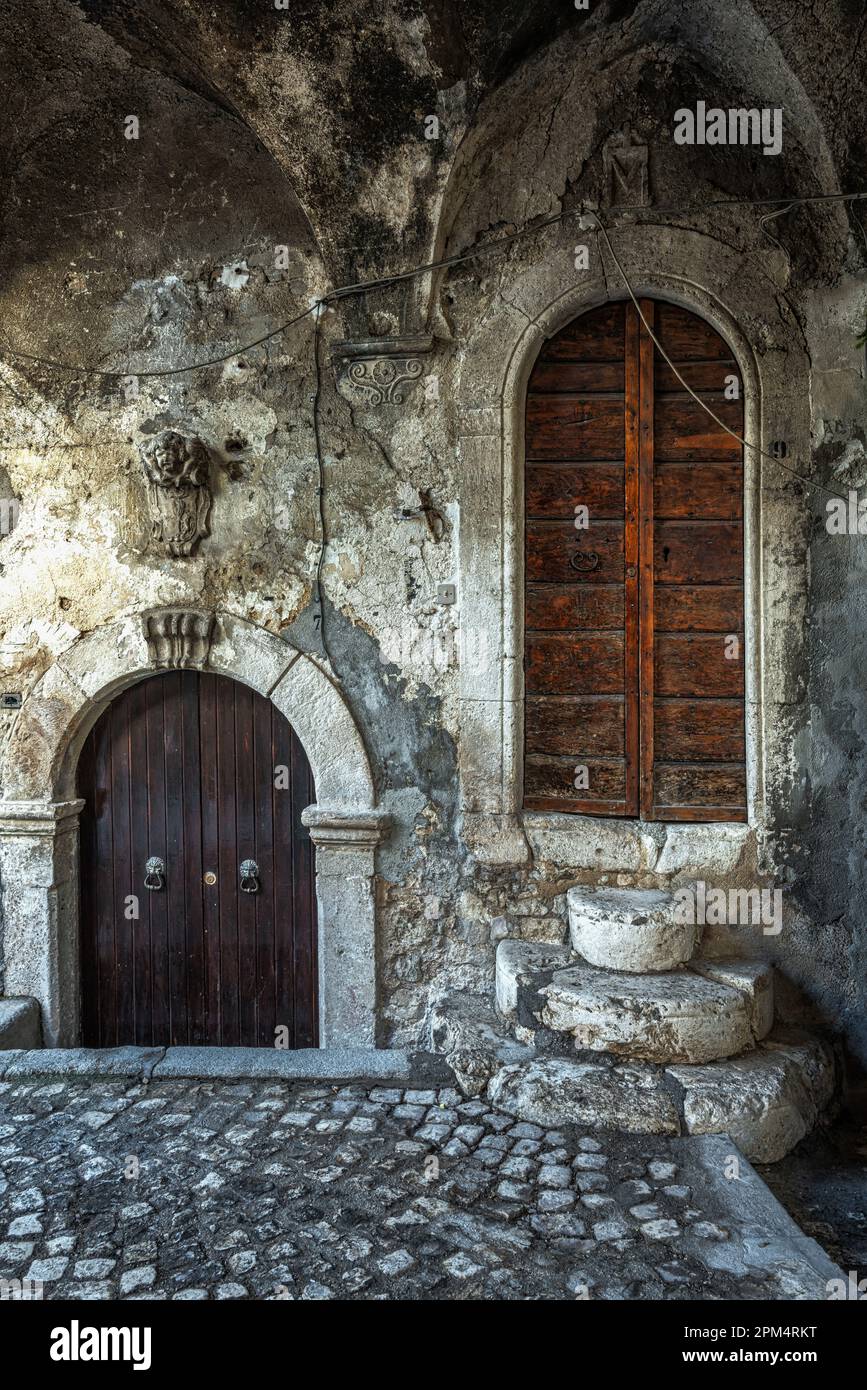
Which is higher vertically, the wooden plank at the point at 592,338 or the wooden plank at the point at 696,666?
the wooden plank at the point at 592,338

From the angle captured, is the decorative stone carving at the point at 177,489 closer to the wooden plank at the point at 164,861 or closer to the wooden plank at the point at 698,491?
the wooden plank at the point at 164,861

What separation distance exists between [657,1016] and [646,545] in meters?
1.93

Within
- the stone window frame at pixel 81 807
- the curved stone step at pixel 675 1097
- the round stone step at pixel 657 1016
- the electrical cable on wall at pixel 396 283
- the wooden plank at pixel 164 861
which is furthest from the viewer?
the wooden plank at pixel 164 861

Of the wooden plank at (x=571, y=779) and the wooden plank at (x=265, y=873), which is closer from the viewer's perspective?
the wooden plank at (x=571, y=779)

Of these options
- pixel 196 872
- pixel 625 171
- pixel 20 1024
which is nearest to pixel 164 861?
pixel 196 872

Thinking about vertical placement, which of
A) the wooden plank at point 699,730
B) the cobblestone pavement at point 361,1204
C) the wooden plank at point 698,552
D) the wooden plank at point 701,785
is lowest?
the cobblestone pavement at point 361,1204

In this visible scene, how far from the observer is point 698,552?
13.1 ft

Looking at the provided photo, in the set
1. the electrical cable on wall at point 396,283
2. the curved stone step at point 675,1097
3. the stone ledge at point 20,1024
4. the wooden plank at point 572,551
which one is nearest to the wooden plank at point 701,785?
the wooden plank at point 572,551

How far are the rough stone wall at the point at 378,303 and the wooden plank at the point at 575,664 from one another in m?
0.37

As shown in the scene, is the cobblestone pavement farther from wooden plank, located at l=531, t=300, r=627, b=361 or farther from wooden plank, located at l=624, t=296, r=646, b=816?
wooden plank, located at l=531, t=300, r=627, b=361

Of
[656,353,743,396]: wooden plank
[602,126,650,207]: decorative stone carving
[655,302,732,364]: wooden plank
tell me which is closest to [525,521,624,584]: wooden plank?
[656,353,743,396]: wooden plank

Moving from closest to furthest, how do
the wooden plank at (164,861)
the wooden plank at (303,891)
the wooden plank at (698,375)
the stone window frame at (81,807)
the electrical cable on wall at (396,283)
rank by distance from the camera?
the electrical cable on wall at (396,283), the wooden plank at (698,375), the stone window frame at (81,807), the wooden plank at (303,891), the wooden plank at (164,861)

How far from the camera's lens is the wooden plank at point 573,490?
4055mm

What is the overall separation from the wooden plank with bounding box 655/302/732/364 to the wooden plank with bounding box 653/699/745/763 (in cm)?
149
